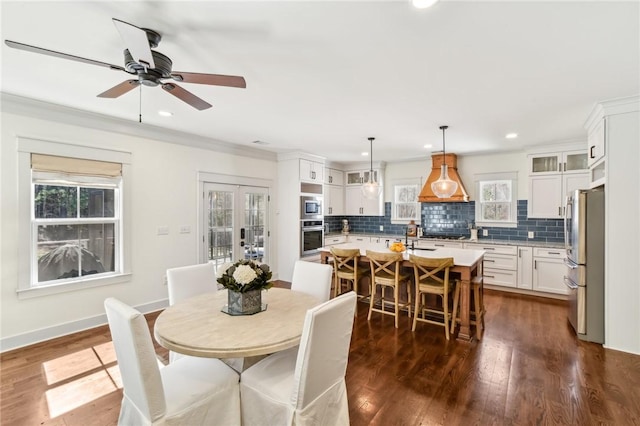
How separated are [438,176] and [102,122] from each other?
5450 millimetres

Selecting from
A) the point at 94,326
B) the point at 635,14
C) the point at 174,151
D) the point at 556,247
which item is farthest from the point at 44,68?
the point at 556,247

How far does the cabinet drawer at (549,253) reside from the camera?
15.6 feet

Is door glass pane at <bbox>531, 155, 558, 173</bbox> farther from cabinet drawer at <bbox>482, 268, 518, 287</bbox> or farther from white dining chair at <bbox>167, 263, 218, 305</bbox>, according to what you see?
white dining chair at <bbox>167, 263, 218, 305</bbox>

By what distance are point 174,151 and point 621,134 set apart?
5.35m

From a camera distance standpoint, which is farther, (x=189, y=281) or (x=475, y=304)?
(x=475, y=304)

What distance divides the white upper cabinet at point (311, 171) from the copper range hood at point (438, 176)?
2083 millimetres

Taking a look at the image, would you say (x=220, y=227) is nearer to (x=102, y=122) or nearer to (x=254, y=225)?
(x=254, y=225)

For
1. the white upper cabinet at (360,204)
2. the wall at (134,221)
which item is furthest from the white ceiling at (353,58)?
the white upper cabinet at (360,204)

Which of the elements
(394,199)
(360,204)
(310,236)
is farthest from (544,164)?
(310,236)

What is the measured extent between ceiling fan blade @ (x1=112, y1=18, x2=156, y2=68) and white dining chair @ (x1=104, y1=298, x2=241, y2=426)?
1340mm

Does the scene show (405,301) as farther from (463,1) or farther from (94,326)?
(94,326)

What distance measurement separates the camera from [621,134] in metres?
3.06

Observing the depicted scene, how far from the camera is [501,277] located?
5.23 meters

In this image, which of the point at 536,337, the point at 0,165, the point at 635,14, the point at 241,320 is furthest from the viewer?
the point at 536,337
